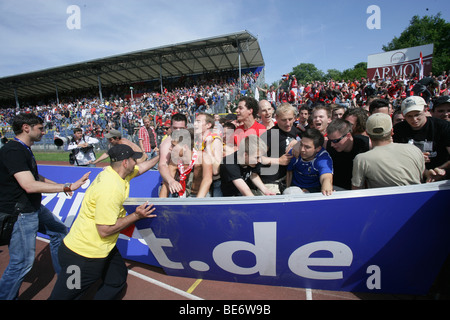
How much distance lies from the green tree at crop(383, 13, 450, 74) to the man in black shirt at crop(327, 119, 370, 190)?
49.5 m

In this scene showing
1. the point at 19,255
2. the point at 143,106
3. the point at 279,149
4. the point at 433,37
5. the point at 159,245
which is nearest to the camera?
the point at 19,255

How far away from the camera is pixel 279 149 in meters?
3.28

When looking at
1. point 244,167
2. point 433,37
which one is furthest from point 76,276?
point 433,37

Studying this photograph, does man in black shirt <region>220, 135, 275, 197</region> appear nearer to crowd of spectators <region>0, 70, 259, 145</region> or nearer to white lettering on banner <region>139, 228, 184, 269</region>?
white lettering on banner <region>139, 228, 184, 269</region>

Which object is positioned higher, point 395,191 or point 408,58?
point 408,58

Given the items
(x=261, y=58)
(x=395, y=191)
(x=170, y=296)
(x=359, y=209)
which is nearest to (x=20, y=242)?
(x=170, y=296)

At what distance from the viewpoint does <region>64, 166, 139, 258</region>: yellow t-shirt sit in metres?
2.32

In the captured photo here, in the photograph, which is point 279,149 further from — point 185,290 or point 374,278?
point 185,290

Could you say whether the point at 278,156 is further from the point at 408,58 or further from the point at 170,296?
the point at 408,58

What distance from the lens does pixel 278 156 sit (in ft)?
10.6

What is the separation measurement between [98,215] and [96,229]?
0.69 ft

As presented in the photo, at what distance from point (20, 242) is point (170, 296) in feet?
5.90

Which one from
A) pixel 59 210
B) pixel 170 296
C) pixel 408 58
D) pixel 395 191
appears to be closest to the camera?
pixel 395 191
